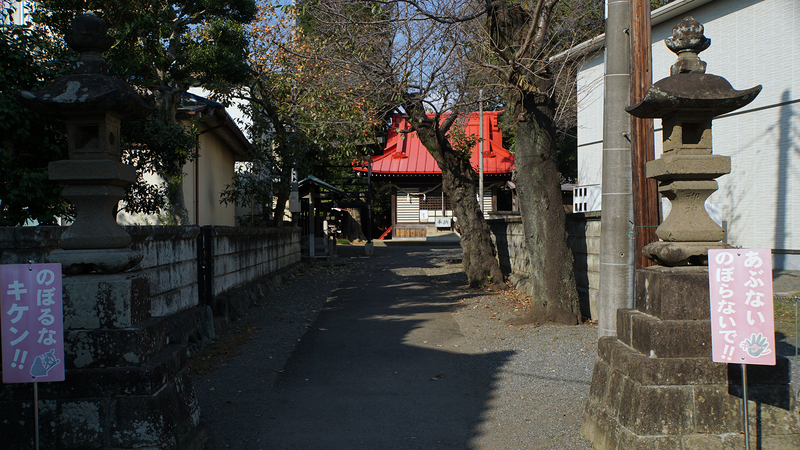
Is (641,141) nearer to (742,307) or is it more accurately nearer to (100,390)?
(742,307)

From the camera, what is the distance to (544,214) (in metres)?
9.07

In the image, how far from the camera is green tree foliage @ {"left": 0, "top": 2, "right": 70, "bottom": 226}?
556 centimetres

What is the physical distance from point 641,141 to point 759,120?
6.75m

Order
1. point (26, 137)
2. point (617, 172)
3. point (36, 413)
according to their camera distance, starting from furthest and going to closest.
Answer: point (617, 172) → point (26, 137) → point (36, 413)

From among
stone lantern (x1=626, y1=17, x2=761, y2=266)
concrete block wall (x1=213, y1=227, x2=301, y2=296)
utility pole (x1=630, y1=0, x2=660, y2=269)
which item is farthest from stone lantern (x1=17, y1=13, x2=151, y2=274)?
concrete block wall (x1=213, y1=227, x2=301, y2=296)

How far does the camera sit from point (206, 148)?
16.0 meters

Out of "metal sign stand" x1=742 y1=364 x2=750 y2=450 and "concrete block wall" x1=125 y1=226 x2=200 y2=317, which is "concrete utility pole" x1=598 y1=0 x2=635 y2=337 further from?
"concrete block wall" x1=125 y1=226 x2=200 y2=317

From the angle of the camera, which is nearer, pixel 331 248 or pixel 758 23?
pixel 758 23

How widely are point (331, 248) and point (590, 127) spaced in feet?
44.8

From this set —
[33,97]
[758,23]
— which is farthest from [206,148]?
[758,23]

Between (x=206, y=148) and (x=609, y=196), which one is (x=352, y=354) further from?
(x=206, y=148)

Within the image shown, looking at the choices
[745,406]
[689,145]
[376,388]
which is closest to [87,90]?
[376,388]

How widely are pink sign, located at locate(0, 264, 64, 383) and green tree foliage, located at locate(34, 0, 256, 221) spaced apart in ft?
14.1

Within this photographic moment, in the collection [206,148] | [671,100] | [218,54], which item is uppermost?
[218,54]
